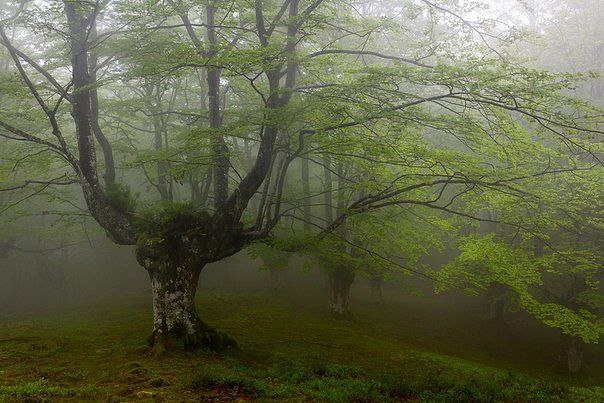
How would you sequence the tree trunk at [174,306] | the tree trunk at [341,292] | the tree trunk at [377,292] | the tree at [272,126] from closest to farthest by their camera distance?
the tree at [272,126] → the tree trunk at [174,306] → the tree trunk at [341,292] → the tree trunk at [377,292]

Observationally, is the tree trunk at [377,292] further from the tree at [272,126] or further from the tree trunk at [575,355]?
the tree at [272,126]

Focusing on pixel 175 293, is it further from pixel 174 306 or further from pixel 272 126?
pixel 272 126

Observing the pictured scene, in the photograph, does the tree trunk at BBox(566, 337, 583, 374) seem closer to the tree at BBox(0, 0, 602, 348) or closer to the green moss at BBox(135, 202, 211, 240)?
the tree at BBox(0, 0, 602, 348)

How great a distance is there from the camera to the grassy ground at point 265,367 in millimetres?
7289

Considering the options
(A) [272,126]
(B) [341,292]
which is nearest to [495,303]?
(B) [341,292]

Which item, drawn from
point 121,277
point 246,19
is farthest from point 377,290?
point 121,277

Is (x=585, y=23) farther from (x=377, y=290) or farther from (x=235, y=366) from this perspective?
(x=235, y=366)

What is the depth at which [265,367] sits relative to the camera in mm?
9414

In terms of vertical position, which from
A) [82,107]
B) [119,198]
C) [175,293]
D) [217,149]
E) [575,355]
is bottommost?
[575,355]

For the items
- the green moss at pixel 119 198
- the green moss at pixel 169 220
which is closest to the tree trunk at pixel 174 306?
the green moss at pixel 169 220

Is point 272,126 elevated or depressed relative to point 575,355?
elevated

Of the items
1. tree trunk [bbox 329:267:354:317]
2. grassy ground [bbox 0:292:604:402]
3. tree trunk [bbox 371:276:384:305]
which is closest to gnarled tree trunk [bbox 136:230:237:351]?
grassy ground [bbox 0:292:604:402]

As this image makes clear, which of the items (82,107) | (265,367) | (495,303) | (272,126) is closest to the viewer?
(265,367)

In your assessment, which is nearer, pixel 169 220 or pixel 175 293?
pixel 175 293
